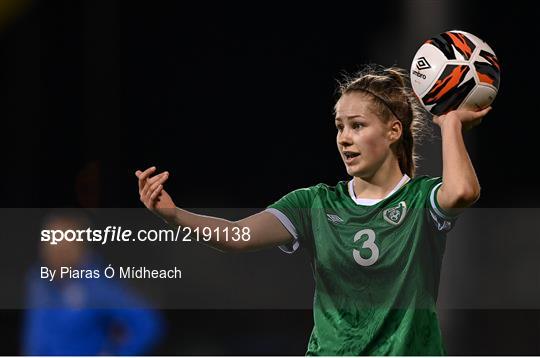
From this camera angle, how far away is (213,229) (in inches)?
193

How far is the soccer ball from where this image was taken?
4719 millimetres

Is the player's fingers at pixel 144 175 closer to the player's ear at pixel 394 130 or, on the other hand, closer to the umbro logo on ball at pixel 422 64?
the player's ear at pixel 394 130

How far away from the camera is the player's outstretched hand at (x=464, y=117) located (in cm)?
467

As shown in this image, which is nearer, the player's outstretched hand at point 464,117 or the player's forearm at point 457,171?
the player's forearm at point 457,171

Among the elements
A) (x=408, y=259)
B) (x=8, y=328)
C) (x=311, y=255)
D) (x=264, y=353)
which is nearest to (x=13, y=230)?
(x=8, y=328)

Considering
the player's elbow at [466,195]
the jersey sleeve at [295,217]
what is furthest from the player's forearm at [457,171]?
the jersey sleeve at [295,217]

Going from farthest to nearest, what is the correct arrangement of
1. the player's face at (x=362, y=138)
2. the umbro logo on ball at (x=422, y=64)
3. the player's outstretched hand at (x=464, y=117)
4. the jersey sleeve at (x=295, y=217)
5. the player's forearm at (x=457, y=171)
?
the jersey sleeve at (x=295, y=217)
the player's face at (x=362, y=138)
the umbro logo on ball at (x=422, y=64)
the player's outstretched hand at (x=464, y=117)
the player's forearm at (x=457, y=171)

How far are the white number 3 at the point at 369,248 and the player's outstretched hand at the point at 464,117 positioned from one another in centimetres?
60

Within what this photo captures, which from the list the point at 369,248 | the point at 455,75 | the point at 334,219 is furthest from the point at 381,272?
the point at 455,75

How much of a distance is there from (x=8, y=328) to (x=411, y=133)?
290 centimetres

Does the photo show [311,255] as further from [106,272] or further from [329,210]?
[106,272]

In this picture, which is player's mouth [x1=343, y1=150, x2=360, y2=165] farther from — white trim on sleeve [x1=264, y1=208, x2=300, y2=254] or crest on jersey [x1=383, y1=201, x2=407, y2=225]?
white trim on sleeve [x1=264, y1=208, x2=300, y2=254]

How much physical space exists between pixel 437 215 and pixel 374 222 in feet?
1.00

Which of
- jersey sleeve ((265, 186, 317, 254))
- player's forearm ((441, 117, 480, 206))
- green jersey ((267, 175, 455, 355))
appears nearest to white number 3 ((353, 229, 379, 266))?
green jersey ((267, 175, 455, 355))
